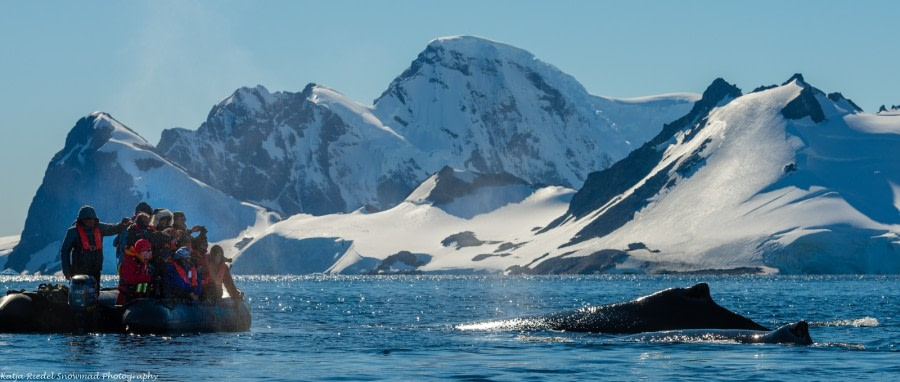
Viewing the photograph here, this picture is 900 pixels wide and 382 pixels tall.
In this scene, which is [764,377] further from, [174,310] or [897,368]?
[174,310]

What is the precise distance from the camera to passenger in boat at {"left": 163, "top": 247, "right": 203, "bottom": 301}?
1885 inches

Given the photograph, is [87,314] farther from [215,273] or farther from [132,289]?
[215,273]

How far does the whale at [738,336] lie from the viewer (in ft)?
146

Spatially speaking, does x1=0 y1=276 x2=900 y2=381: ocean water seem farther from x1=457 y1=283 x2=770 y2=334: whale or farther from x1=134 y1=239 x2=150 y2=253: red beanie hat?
x1=134 y1=239 x2=150 y2=253: red beanie hat

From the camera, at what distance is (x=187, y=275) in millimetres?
48438

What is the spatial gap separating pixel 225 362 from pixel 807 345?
1782 centimetres

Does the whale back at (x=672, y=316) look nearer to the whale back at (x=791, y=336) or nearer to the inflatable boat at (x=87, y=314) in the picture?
the whale back at (x=791, y=336)

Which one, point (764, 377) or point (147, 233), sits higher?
point (147, 233)

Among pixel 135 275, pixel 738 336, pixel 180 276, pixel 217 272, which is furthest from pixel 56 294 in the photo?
pixel 738 336

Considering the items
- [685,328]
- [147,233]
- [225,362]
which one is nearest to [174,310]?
[147,233]

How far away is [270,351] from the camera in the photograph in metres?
44.4

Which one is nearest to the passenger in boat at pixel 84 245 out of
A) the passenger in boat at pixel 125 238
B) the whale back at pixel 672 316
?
the passenger in boat at pixel 125 238

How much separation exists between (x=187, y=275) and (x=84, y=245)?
3649 millimetres

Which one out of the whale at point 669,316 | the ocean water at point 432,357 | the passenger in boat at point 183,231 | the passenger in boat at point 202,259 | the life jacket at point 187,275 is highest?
the passenger in boat at point 183,231
